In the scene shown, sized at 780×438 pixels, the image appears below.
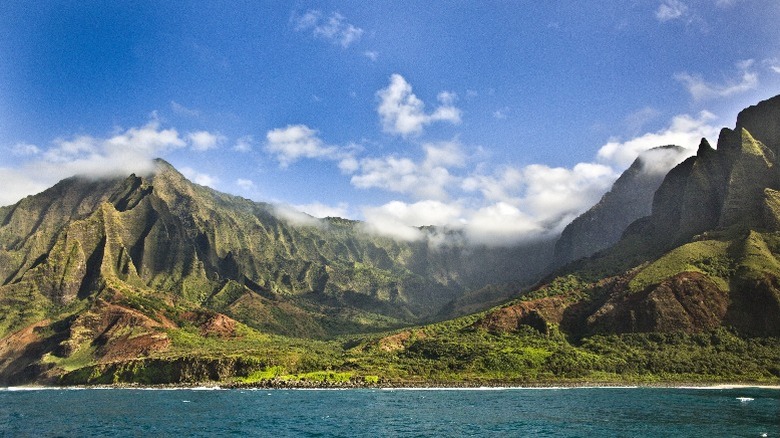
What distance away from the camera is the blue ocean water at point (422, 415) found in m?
103

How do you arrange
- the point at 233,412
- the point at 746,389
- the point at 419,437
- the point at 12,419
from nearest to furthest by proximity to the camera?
1. the point at 419,437
2. the point at 12,419
3. the point at 233,412
4. the point at 746,389

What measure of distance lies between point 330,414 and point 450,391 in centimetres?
7665

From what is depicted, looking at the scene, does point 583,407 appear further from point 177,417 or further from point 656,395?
point 177,417

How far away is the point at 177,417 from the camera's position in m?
130

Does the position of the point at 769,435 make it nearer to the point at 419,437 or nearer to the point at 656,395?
the point at 419,437

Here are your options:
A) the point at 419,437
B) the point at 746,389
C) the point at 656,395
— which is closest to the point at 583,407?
the point at 656,395

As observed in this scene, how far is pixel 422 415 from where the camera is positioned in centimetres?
12731

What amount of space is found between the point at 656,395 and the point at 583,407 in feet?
138

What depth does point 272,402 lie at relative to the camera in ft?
545

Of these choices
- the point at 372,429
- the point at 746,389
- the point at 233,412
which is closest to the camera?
the point at 372,429

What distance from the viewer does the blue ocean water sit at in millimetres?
103312

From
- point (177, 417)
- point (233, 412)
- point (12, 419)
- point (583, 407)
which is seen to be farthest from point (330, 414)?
point (12, 419)

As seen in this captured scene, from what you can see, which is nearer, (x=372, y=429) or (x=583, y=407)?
(x=372, y=429)

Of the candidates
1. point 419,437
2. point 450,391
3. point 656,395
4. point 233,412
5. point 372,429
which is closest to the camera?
point 419,437
